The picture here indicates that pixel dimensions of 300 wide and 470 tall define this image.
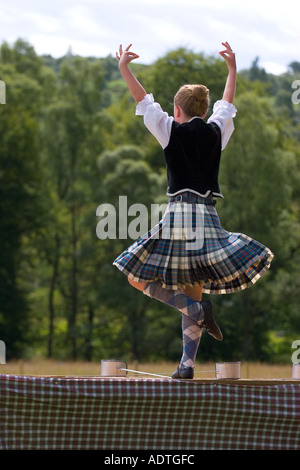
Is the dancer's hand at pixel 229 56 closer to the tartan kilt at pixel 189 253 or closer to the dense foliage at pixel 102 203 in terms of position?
the tartan kilt at pixel 189 253

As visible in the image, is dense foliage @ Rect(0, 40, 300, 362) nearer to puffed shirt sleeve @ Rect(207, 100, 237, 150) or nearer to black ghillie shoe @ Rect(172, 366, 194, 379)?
puffed shirt sleeve @ Rect(207, 100, 237, 150)

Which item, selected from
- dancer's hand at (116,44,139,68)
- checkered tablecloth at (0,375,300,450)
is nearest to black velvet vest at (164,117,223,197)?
dancer's hand at (116,44,139,68)

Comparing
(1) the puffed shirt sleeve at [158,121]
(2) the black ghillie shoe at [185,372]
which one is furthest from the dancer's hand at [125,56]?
(2) the black ghillie shoe at [185,372]

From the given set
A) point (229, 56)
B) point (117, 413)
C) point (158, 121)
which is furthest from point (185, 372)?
point (229, 56)

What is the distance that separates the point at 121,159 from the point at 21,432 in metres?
28.8

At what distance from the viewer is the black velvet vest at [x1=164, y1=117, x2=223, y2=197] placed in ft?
13.8

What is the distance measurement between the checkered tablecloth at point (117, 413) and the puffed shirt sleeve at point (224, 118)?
1.45 metres

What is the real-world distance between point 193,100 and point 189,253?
843 millimetres

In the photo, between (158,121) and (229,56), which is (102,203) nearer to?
(229,56)

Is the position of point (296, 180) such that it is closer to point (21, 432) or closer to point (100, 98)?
point (100, 98)

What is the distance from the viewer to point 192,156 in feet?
13.8

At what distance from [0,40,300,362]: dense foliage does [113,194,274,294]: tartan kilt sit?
21.6 meters

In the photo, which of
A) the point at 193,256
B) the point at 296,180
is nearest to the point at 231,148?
the point at 296,180

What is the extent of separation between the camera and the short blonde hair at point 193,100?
4.35 metres
